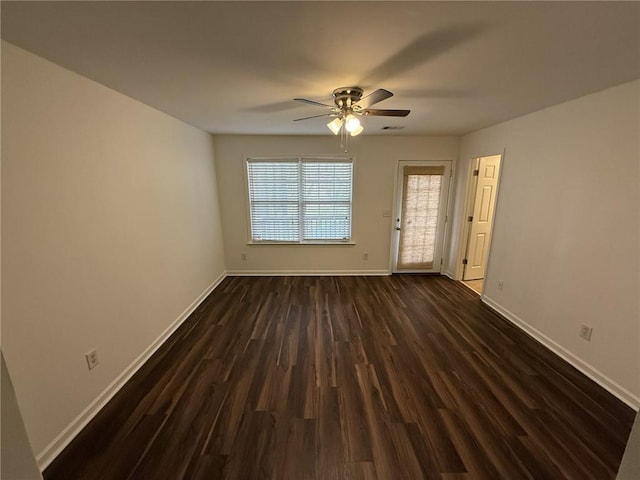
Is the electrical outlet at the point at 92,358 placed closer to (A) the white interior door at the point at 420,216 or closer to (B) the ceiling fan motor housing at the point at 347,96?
(B) the ceiling fan motor housing at the point at 347,96

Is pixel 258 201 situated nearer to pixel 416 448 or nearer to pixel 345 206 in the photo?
pixel 345 206

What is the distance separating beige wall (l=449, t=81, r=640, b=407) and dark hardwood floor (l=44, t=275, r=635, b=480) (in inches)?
11.8

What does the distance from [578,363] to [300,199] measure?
381cm

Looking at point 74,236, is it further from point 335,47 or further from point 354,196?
point 354,196

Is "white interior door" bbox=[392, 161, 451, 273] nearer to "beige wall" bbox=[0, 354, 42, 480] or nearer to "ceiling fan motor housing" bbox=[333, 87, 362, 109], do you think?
"ceiling fan motor housing" bbox=[333, 87, 362, 109]

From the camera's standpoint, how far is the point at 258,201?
4.40 m

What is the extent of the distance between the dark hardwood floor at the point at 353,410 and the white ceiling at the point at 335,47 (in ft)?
7.68

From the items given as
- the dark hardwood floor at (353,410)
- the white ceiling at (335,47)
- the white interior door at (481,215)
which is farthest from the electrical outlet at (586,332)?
the white ceiling at (335,47)

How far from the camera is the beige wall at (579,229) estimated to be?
1.94 meters

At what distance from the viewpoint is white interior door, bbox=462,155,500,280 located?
12.9 ft

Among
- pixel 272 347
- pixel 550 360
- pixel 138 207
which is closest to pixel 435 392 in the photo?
pixel 550 360

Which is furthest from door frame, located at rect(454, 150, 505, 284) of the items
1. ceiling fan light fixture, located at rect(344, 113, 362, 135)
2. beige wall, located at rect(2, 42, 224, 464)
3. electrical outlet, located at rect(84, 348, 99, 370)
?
electrical outlet, located at rect(84, 348, 99, 370)

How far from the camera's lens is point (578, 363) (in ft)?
7.54

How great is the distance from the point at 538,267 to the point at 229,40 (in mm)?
3365
